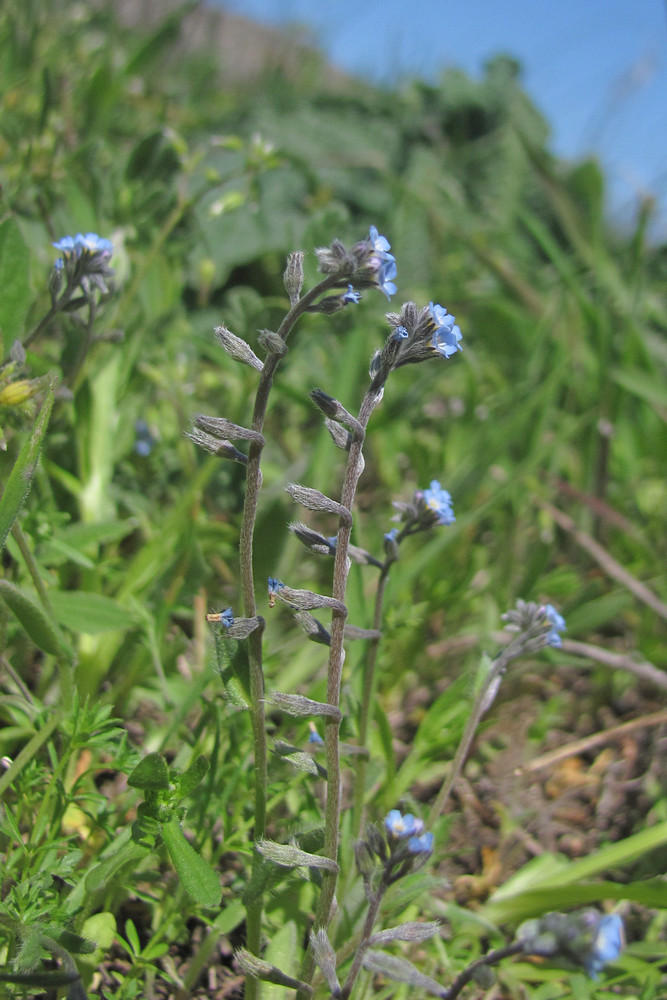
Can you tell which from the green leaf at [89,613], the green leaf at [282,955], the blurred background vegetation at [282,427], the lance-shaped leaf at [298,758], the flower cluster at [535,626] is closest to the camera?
the lance-shaped leaf at [298,758]

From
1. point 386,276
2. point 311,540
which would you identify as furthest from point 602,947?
point 386,276

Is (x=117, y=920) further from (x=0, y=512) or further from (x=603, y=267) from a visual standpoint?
(x=603, y=267)

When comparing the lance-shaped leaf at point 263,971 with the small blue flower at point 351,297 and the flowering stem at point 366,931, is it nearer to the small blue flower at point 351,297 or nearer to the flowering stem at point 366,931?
the flowering stem at point 366,931

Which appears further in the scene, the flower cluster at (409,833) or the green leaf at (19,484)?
the green leaf at (19,484)

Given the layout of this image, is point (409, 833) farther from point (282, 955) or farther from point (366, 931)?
point (282, 955)

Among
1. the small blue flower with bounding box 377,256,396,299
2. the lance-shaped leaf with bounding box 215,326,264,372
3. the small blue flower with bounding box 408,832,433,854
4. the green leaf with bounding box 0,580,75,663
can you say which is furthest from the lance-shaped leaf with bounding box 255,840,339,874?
the small blue flower with bounding box 377,256,396,299


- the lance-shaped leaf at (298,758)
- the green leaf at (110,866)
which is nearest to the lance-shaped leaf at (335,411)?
the lance-shaped leaf at (298,758)

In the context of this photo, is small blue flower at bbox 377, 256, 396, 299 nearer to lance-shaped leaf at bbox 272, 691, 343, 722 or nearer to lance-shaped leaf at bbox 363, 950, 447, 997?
lance-shaped leaf at bbox 272, 691, 343, 722
